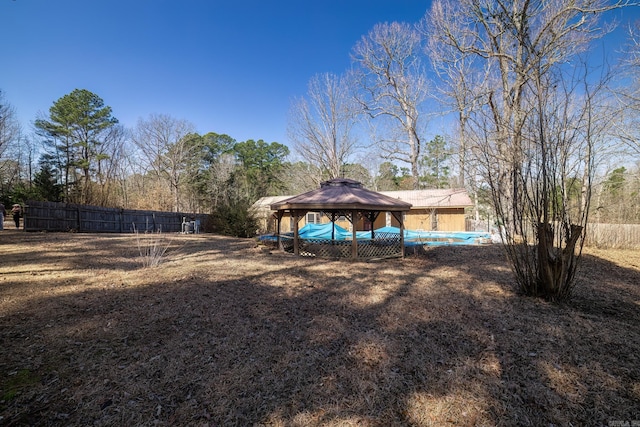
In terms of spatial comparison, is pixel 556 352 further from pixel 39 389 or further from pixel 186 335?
pixel 39 389

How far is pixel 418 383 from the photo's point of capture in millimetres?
2535

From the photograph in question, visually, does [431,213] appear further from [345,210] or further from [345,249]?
[345,249]

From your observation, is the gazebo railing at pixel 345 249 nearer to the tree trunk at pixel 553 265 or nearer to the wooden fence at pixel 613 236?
the tree trunk at pixel 553 265

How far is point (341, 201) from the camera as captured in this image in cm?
912

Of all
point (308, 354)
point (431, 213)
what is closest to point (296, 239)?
point (308, 354)

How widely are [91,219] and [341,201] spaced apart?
14808 millimetres

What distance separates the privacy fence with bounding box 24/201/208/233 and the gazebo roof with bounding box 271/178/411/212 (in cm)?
572

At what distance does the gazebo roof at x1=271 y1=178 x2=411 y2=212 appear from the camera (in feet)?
29.7

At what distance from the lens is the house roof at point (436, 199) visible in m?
19.3

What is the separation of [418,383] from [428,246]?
35.2 ft

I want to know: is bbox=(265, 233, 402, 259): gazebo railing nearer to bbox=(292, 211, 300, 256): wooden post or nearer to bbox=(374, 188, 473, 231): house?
bbox=(292, 211, 300, 256): wooden post

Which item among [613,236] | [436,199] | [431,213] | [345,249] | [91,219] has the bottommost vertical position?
[345,249]

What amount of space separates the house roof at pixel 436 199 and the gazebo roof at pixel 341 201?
387 inches

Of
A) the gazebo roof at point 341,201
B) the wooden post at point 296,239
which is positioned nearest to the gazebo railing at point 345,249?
the wooden post at point 296,239
